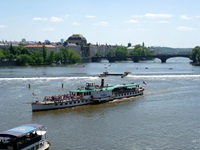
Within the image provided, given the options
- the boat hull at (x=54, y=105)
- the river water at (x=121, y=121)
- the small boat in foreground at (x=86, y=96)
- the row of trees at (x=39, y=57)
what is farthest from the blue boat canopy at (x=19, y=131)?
the row of trees at (x=39, y=57)

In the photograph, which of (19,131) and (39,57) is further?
(39,57)

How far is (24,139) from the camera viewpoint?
2783 centimetres

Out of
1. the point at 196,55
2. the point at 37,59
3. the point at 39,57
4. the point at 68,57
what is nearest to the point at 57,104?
the point at 37,59

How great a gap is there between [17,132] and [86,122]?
13.0 meters

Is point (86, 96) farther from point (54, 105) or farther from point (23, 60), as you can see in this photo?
point (23, 60)

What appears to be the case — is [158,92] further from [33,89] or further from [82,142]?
[82,142]

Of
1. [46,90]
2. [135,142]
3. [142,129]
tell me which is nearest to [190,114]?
[142,129]

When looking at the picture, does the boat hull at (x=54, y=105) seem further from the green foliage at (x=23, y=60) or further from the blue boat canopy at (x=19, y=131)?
the green foliage at (x=23, y=60)

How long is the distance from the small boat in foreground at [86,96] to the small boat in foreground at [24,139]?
54.5 ft

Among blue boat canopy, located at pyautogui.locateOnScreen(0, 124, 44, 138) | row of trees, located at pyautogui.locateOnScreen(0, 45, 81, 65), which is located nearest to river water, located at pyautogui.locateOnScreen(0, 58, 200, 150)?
blue boat canopy, located at pyautogui.locateOnScreen(0, 124, 44, 138)

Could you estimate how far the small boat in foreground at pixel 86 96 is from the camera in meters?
46.9

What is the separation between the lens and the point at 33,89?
67.4 meters

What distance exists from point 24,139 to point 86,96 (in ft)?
78.6

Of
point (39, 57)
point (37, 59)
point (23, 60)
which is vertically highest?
point (39, 57)
